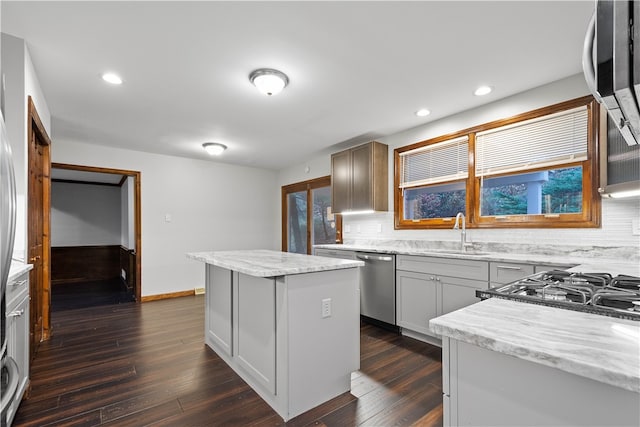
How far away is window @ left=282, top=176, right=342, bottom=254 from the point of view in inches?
207

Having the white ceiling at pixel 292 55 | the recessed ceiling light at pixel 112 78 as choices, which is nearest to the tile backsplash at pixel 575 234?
the white ceiling at pixel 292 55

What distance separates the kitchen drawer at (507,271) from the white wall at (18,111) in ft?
11.8

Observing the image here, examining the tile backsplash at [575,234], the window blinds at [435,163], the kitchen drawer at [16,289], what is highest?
the window blinds at [435,163]

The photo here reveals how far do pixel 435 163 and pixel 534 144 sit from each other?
1.03 metres

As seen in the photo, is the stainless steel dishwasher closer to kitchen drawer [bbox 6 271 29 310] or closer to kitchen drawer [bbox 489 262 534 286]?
kitchen drawer [bbox 489 262 534 286]

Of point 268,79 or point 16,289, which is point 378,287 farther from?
point 16,289

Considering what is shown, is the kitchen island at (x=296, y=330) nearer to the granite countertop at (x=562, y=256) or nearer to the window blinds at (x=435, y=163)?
the granite countertop at (x=562, y=256)

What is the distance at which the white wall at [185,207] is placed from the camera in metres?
4.79

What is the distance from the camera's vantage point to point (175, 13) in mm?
1792

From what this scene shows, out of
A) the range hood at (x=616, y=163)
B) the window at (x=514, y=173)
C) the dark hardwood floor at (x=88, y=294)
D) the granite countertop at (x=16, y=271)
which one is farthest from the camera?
the dark hardwood floor at (x=88, y=294)

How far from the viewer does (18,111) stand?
213 centimetres

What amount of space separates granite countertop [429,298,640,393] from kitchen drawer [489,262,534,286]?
5.43 feet

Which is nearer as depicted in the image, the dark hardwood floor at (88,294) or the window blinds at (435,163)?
the window blinds at (435,163)

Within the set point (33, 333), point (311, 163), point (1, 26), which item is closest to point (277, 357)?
point (33, 333)
